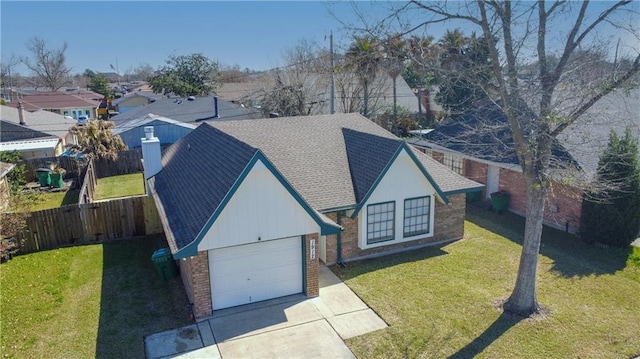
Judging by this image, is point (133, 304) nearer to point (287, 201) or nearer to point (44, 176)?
point (287, 201)

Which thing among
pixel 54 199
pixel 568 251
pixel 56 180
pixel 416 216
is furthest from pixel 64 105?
pixel 568 251

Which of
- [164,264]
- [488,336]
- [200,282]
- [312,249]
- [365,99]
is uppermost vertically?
[365,99]

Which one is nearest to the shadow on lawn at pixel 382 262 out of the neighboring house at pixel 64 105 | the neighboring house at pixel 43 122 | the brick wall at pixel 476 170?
the brick wall at pixel 476 170

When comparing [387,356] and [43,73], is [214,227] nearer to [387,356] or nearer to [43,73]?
[387,356]

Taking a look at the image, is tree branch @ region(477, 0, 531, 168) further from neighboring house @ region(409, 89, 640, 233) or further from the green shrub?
the green shrub

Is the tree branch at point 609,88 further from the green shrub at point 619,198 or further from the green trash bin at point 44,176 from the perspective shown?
the green trash bin at point 44,176

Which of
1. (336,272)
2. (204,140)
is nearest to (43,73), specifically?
(204,140)

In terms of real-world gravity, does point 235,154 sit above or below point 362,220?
above
